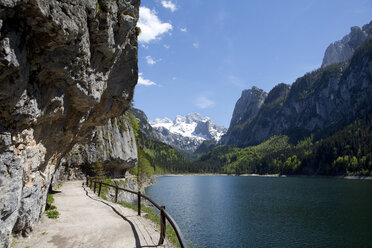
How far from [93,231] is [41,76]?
8.11m

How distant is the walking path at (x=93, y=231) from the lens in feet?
34.1

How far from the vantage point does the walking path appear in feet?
34.1

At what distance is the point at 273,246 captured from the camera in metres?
25.5

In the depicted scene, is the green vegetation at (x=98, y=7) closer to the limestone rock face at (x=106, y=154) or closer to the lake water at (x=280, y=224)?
the lake water at (x=280, y=224)

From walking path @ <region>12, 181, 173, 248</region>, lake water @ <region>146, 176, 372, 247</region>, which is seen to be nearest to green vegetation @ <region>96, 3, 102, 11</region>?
walking path @ <region>12, 181, 173, 248</region>

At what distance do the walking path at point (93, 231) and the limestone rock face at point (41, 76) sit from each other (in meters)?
1.04

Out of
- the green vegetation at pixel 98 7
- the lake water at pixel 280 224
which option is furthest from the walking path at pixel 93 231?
the lake water at pixel 280 224

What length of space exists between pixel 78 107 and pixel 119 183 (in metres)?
37.4

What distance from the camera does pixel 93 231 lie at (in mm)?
12180

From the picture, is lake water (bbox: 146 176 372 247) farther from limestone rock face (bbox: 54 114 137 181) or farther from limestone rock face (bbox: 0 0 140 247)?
limestone rock face (bbox: 0 0 140 247)

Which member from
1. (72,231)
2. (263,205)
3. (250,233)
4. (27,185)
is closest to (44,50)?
(27,185)

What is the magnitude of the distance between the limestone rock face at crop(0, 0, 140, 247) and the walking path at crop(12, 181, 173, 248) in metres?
1.04

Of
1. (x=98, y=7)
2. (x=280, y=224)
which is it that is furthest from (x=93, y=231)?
(x=280, y=224)

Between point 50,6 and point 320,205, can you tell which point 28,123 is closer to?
point 50,6
